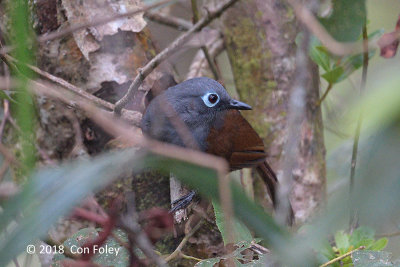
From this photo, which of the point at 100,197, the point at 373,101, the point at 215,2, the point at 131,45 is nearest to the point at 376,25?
the point at 215,2

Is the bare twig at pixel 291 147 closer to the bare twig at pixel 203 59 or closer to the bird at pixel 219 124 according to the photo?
the bird at pixel 219 124

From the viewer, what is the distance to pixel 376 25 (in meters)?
5.30

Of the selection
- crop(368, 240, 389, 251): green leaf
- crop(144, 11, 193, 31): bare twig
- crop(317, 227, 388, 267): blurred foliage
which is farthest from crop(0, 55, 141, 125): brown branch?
crop(368, 240, 389, 251): green leaf

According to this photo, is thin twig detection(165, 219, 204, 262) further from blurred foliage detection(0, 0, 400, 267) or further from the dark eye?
blurred foliage detection(0, 0, 400, 267)

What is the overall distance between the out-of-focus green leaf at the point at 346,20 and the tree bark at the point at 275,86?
2.04 feet

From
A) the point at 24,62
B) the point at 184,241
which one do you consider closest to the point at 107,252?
the point at 184,241

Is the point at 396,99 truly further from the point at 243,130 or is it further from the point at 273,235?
the point at 243,130

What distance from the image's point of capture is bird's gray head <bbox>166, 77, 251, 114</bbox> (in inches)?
116

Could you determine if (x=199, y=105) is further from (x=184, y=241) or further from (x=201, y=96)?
(x=184, y=241)

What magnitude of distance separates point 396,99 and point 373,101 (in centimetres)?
4

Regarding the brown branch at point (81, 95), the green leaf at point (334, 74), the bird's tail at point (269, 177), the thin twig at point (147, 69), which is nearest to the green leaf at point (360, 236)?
the bird's tail at point (269, 177)

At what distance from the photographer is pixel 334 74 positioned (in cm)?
276

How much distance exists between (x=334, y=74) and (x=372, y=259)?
4.27 ft

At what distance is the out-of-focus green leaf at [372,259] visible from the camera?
1678 mm
